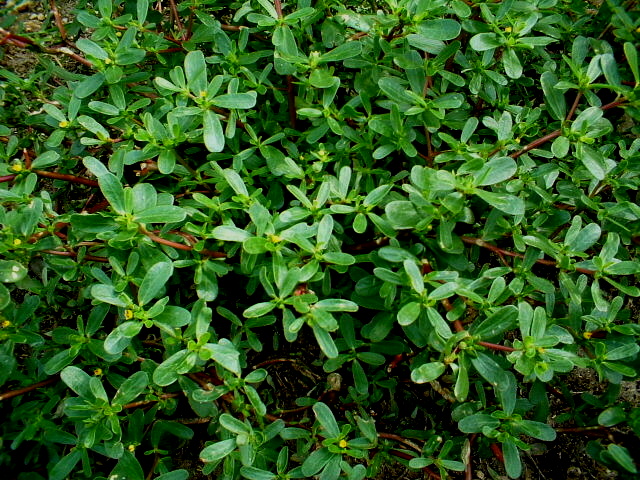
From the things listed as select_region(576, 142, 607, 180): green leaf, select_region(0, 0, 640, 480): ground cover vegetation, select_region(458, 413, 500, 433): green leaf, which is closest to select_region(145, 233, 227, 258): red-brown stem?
select_region(0, 0, 640, 480): ground cover vegetation

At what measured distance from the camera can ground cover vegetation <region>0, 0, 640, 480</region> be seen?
1.41m

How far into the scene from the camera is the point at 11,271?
1.41 m

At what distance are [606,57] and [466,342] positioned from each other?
3.19 ft

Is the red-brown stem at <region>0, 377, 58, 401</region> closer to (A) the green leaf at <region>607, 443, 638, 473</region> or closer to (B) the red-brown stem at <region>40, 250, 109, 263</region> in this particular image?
(B) the red-brown stem at <region>40, 250, 109, 263</region>

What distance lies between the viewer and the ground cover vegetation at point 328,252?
1412 mm

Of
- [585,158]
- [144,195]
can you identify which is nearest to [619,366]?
[585,158]

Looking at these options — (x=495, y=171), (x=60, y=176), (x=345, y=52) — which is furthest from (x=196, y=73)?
(x=495, y=171)

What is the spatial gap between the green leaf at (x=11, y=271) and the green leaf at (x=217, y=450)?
679 millimetres

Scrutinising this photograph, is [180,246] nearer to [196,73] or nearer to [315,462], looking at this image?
[196,73]

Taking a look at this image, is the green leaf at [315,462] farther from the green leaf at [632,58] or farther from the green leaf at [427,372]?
the green leaf at [632,58]

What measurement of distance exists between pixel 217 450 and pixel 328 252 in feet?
2.00

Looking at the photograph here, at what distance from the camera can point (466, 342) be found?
1395 millimetres

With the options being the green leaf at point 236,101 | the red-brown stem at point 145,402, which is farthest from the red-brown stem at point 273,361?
the green leaf at point 236,101

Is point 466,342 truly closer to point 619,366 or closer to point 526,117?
point 619,366
